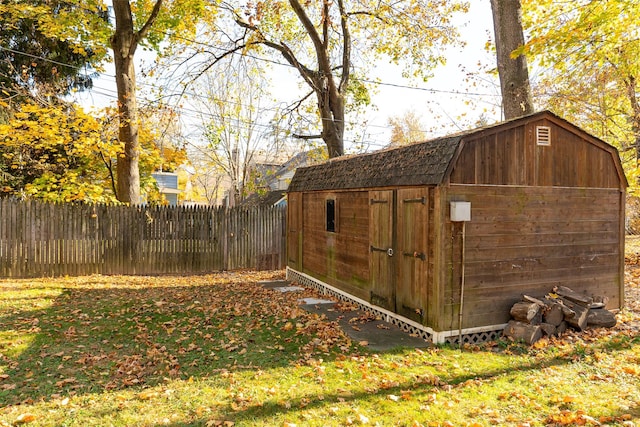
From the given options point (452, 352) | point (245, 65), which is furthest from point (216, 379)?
point (245, 65)

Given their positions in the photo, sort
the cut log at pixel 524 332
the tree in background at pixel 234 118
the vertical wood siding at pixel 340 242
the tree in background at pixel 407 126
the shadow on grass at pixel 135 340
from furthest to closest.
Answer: the tree in background at pixel 407 126
the tree in background at pixel 234 118
the vertical wood siding at pixel 340 242
the cut log at pixel 524 332
the shadow on grass at pixel 135 340

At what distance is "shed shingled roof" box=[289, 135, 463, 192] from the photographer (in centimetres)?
543

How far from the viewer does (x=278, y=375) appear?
442 cm

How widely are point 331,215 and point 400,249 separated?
258 centimetres

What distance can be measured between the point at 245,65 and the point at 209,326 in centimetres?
1142

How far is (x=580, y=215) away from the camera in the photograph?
6332mm

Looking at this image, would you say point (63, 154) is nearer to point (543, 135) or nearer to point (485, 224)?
point (485, 224)

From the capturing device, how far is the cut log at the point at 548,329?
5484 mm

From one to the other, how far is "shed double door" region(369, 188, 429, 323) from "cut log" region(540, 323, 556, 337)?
162cm

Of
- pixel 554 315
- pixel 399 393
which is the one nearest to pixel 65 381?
pixel 399 393

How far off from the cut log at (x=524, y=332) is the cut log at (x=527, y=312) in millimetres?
81

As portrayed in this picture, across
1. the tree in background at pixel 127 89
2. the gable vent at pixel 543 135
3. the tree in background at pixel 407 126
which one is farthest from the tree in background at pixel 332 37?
the tree in background at pixel 407 126

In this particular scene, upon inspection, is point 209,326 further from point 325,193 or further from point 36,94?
point 36,94

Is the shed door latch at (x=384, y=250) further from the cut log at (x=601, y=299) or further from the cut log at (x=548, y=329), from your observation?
the cut log at (x=601, y=299)
